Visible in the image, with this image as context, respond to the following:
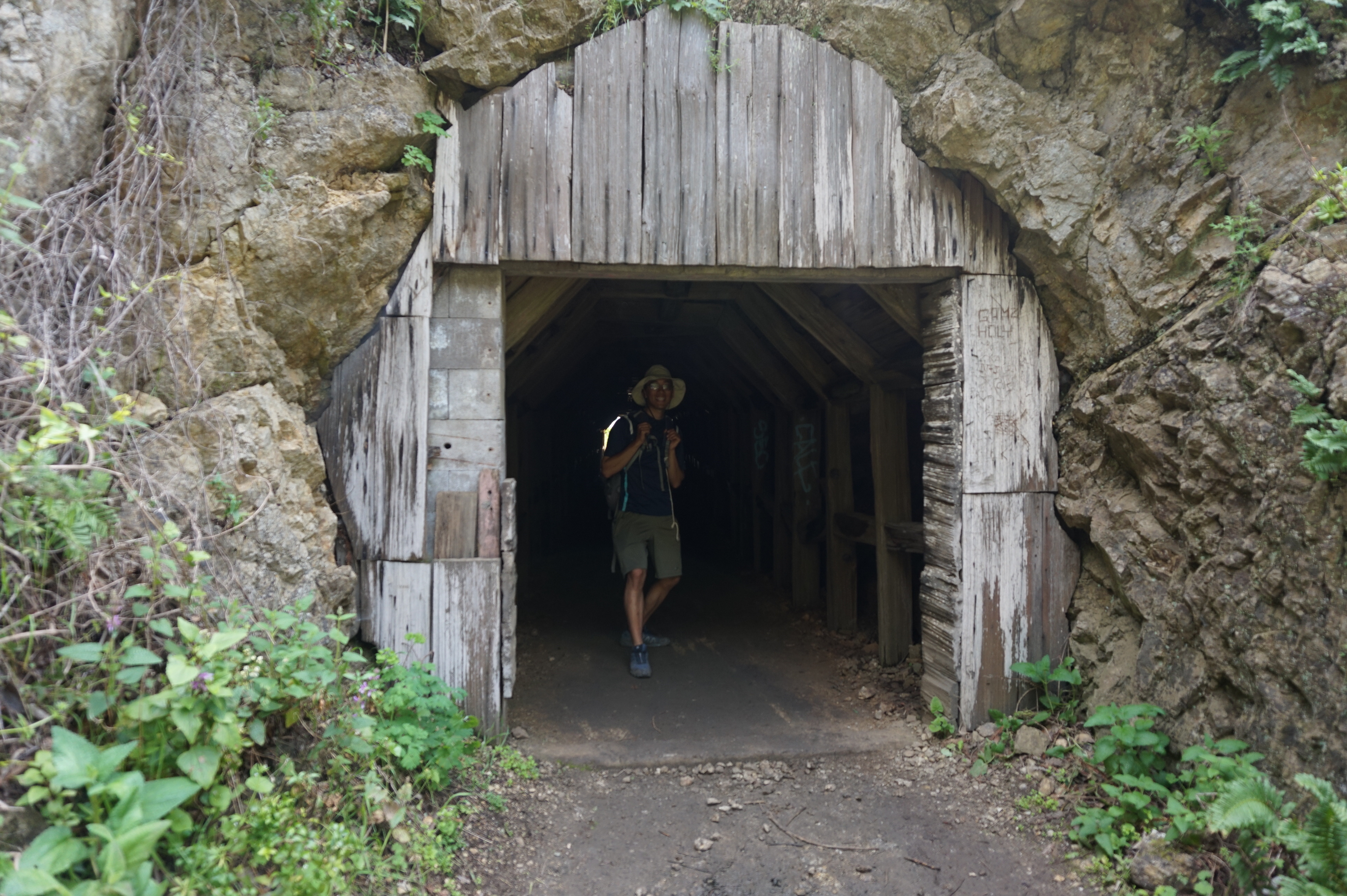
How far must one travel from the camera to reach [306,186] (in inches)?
113

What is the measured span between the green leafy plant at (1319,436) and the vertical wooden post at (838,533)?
3322 mm

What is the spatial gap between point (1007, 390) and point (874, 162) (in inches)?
49.8

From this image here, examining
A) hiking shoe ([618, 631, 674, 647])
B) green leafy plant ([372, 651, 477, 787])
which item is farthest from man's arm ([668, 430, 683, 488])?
green leafy plant ([372, 651, 477, 787])

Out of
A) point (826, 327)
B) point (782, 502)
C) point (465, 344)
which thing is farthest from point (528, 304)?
point (782, 502)

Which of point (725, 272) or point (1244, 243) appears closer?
point (1244, 243)

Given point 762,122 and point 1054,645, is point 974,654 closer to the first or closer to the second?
point 1054,645

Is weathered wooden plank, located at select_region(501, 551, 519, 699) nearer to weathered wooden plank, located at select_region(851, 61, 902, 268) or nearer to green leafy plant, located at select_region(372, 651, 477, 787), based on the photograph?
green leafy plant, located at select_region(372, 651, 477, 787)

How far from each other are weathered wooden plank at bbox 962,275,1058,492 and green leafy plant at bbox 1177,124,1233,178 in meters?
0.80

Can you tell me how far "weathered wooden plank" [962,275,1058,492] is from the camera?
354cm

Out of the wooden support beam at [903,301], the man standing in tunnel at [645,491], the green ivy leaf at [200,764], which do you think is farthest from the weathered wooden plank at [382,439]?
the wooden support beam at [903,301]

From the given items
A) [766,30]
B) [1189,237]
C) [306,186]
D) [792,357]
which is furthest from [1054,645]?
[306,186]

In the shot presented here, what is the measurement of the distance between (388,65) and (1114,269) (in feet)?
10.6

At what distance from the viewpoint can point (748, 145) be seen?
3320mm

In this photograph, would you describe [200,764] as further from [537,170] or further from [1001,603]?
[1001,603]
